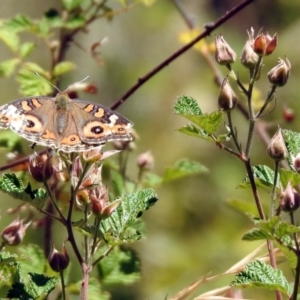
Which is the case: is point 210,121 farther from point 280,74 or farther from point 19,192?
point 19,192

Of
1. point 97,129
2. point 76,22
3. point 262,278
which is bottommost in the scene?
point 262,278

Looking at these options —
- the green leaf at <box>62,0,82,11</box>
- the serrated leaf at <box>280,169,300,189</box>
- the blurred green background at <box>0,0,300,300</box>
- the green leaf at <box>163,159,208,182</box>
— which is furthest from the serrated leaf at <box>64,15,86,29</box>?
the blurred green background at <box>0,0,300,300</box>

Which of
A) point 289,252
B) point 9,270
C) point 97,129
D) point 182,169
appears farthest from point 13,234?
point 182,169

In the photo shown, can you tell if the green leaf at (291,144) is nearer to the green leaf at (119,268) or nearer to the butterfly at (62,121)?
the butterfly at (62,121)

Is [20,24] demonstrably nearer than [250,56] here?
No

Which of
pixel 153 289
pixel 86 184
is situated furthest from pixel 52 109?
pixel 153 289

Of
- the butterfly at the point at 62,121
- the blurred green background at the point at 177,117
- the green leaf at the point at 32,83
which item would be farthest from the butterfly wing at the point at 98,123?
the blurred green background at the point at 177,117
